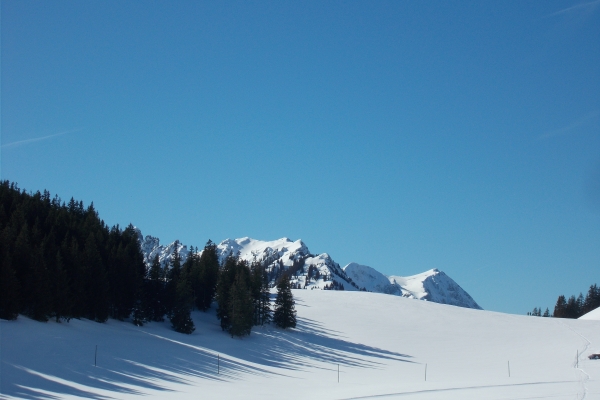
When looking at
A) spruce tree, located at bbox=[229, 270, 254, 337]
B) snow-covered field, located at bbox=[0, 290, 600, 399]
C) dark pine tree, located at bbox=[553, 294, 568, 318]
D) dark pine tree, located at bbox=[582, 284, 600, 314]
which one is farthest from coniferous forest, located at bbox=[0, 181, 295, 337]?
dark pine tree, located at bbox=[582, 284, 600, 314]

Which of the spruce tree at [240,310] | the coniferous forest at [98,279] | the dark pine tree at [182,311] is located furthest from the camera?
the spruce tree at [240,310]

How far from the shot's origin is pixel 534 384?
35719 millimetres

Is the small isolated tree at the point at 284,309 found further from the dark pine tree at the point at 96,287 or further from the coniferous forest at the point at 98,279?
the dark pine tree at the point at 96,287

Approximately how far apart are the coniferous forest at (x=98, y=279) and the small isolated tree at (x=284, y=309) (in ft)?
1.29

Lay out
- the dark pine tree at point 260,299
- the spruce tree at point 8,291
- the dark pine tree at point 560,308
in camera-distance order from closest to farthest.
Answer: the spruce tree at point 8,291 < the dark pine tree at point 260,299 < the dark pine tree at point 560,308

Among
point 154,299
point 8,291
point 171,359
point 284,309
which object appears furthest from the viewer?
point 284,309

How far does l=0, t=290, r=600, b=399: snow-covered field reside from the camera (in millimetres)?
30750

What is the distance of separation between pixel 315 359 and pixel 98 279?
2149 cm

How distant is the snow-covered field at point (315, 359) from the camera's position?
101ft

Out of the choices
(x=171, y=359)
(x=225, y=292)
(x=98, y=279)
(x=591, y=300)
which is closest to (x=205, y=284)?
(x=225, y=292)

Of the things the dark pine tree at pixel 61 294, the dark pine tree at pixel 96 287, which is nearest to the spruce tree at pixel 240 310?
the dark pine tree at pixel 96 287

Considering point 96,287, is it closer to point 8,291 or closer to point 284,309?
point 8,291

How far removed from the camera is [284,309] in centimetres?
6612

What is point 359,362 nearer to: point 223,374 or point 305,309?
point 223,374
